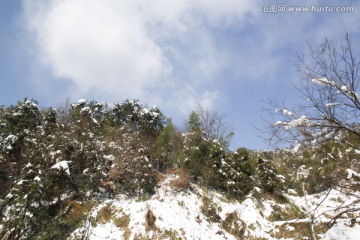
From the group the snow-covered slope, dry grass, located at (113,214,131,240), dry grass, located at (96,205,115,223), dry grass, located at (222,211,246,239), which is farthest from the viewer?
dry grass, located at (222,211,246,239)

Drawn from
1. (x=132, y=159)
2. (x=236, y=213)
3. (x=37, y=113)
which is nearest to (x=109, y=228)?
(x=132, y=159)

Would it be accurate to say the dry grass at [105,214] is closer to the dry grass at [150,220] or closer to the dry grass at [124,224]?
the dry grass at [124,224]

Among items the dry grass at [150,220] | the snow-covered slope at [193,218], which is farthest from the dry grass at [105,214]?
the dry grass at [150,220]

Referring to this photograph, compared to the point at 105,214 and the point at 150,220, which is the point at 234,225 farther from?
the point at 105,214

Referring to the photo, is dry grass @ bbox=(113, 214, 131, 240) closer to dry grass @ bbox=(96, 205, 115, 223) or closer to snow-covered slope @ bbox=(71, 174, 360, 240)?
snow-covered slope @ bbox=(71, 174, 360, 240)

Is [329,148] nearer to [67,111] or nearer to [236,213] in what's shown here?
[236,213]

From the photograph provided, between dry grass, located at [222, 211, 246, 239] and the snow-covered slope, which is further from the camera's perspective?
dry grass, located at [222, 211, 246, 239]

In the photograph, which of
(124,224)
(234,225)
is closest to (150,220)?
(124,224)

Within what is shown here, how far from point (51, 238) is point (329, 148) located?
51.0ft

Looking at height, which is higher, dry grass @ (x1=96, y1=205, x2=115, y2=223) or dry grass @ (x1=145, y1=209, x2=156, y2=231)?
dry grass @ (x1=96, y1=205, x2=115, y2=223)

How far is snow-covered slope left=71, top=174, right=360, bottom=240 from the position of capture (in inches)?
681

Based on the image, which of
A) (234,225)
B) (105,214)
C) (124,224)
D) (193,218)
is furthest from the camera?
(234,225)

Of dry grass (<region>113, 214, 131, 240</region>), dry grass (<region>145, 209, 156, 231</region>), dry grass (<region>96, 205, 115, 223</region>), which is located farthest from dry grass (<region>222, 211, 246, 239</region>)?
dry grass (<region>96, 205, 115, 223</region>)

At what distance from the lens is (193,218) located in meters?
19.6
